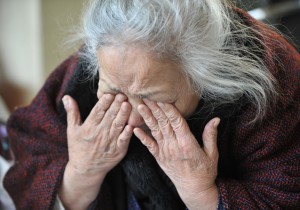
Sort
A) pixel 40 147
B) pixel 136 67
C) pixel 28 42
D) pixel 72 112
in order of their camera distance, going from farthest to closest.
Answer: pixel 28 42 → pixel 40 147 → pixel 72 112 → pixel 136 67

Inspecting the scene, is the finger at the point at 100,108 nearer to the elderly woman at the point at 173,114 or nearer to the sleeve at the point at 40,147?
the elderly woman at the point at 173,114

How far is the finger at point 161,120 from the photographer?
1.08 metres

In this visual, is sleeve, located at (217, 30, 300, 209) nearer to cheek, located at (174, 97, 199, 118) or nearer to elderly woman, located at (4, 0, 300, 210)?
elderly woman, located at (4, 0, 300, 210)

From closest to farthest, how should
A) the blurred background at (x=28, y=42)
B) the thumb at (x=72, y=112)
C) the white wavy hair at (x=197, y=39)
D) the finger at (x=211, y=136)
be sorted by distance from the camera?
the white wavy hair at (x=197, y=39), the finger at (x=211, y=136), the thumb at (x=72, y=112), the blurred background at (x=28, y=42)

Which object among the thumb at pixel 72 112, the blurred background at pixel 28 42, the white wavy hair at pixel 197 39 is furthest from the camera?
the blurred background at pixel 28 42

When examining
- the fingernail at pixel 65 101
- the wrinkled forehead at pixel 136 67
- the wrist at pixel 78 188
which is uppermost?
the wrinkled forehead at pixel 136 67

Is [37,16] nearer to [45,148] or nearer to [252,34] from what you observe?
[45,148]

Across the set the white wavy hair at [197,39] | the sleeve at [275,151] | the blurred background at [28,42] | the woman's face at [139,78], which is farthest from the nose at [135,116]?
the blurred background at [28,42]

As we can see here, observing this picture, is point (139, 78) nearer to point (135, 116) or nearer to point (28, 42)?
point (135, 116)

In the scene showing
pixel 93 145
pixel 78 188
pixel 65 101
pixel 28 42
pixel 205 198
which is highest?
pixel 28 42

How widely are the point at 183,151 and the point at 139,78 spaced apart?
0.23 metres

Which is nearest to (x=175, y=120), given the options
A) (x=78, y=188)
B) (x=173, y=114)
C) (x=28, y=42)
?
(x=173, y=114)

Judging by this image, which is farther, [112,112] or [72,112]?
[72,112]

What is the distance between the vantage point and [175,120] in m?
1.09
